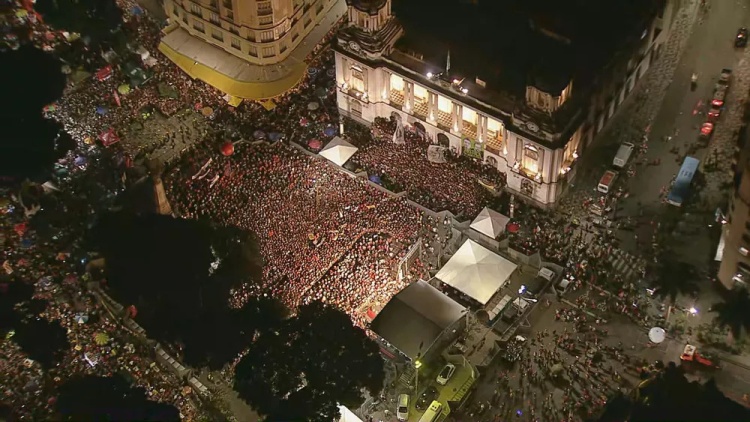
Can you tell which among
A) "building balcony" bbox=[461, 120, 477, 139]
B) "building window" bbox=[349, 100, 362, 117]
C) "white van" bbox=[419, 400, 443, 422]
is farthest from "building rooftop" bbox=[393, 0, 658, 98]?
"white van" bbox=[419, 400, 443, 422]

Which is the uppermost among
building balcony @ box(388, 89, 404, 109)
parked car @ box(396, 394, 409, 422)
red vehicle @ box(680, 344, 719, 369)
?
building balcony @ box(388, 89, 404, 109)

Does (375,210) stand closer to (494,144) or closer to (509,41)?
(494,144)

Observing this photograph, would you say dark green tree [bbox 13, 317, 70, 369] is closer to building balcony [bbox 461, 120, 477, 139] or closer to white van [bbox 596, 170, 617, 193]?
building balcony [bbox 461, 120, 477, 139]

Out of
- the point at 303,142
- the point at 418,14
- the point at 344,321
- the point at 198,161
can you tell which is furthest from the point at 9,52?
the point at 344,321

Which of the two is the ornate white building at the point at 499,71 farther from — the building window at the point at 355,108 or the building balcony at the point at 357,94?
the building window at the point at 355,108

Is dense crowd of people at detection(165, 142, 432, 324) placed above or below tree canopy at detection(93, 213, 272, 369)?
above

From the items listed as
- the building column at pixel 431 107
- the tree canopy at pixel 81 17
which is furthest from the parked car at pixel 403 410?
the tree canopy at pixel 81 17
